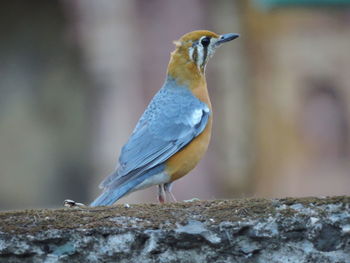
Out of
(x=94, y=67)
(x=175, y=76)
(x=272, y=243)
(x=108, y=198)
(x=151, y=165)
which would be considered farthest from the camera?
(x=94, y=67)

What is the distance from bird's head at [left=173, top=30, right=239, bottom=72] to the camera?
7.56 metres

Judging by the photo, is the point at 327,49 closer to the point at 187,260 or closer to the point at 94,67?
the point at 94,67

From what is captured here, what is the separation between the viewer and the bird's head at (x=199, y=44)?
7.56m

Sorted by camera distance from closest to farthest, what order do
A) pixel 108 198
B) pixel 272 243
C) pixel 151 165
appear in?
pixel 272 243 → pixel 108 198 → pixel 151 165

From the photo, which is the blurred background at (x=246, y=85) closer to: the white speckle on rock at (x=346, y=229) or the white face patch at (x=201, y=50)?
the white face patch at (x=201, y=50)

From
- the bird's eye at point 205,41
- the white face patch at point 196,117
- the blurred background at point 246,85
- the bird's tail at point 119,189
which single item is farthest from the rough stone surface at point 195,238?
the blurred background at point 246,85

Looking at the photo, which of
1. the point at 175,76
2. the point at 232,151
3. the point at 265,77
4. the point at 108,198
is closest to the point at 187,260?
the point at 108,198

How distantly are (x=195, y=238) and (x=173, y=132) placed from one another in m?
2.47

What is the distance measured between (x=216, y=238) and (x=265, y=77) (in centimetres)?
1140

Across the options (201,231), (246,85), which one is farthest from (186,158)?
(246,85)

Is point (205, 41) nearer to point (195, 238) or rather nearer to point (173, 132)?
point (173, 132)

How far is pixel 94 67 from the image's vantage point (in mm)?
16844

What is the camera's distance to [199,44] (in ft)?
24.9

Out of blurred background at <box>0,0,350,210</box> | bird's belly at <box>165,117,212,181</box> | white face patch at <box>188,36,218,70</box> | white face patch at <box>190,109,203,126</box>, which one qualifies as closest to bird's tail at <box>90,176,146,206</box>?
bird's belly at <box>165,117,212,181</box>
